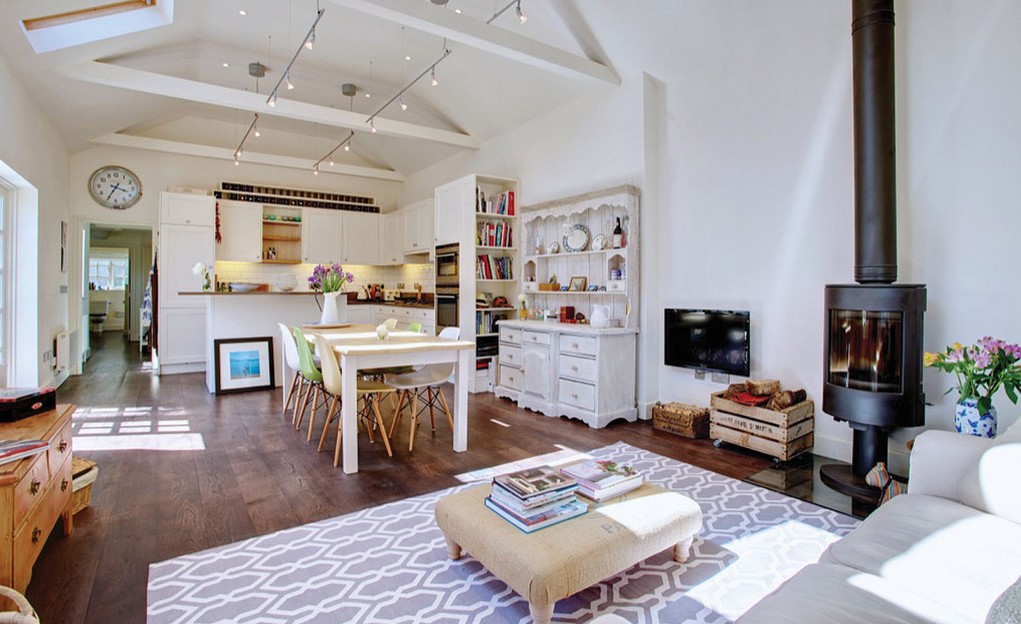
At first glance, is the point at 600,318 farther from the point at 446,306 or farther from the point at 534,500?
the point at 534,500

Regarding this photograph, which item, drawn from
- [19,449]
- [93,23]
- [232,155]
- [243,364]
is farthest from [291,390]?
[232,155]

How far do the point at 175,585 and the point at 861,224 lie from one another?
384 centimetres

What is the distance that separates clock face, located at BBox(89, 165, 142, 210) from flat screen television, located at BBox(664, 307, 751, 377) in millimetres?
7399

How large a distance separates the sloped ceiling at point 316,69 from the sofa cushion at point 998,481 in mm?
3827

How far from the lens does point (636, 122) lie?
184 inches

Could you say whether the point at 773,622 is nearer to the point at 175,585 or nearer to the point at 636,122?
the point at 175,585

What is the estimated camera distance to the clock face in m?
7.05

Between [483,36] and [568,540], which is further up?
[483,36]

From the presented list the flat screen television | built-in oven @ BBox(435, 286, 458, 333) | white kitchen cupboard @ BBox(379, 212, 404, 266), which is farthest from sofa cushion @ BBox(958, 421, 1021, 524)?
white kitchen cupboard @ BBox(379, 212, 404, 266)

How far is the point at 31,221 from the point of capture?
4.85m

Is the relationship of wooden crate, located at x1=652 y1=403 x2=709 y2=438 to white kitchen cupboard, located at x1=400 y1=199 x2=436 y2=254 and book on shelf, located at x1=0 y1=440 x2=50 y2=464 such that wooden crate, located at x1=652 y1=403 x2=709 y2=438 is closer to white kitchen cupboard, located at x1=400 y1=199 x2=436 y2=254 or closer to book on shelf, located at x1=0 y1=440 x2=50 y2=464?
book on shelf, located at x1=0 y1=440 x2=50 y2=464

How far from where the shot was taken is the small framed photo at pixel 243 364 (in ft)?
18.7

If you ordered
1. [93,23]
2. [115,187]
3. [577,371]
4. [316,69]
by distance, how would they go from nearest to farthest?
1. [93,23]
2. [577,371]
3. [316,69]
4. [115,187]

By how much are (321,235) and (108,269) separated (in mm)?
8508
